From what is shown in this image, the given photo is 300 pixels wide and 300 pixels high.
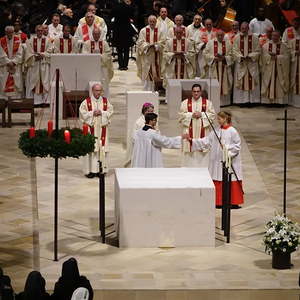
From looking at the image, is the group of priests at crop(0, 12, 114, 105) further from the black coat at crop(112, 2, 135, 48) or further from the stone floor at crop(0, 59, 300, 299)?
the stone floor at crop(0, 59, 300, 299)

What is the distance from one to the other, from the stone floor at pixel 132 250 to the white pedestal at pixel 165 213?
17 cm

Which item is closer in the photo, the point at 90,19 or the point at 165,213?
the point at 165,213

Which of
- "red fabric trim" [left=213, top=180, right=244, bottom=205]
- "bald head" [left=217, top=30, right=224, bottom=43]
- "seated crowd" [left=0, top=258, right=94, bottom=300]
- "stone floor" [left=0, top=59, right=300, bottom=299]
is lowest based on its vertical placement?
"stone floor" [left=0, top=59, right=300, bottom=299]

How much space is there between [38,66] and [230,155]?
10170mm

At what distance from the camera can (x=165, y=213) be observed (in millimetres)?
18172

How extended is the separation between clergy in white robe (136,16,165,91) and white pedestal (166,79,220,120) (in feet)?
6.35

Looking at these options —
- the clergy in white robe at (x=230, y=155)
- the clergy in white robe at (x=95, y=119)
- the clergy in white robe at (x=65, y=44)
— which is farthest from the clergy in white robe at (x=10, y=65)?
the clergy in white robe at (x=230, y=155)

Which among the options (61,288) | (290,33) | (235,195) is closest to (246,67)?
(290,33)

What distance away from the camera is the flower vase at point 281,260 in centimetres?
1736

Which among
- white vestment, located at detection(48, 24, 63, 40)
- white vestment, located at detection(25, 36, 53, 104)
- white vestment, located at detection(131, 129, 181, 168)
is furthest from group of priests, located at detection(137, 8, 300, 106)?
white vestment, located at detection(131, 129, 181, 168)

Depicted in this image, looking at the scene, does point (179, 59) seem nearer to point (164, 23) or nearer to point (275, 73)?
point (164, 23)

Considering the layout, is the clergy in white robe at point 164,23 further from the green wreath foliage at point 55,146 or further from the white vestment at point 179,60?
the green wreath foliage at point 55,146

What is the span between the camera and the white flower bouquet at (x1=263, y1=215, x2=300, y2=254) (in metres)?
17.1

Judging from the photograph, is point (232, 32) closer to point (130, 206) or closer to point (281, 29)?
point (281, 29)
